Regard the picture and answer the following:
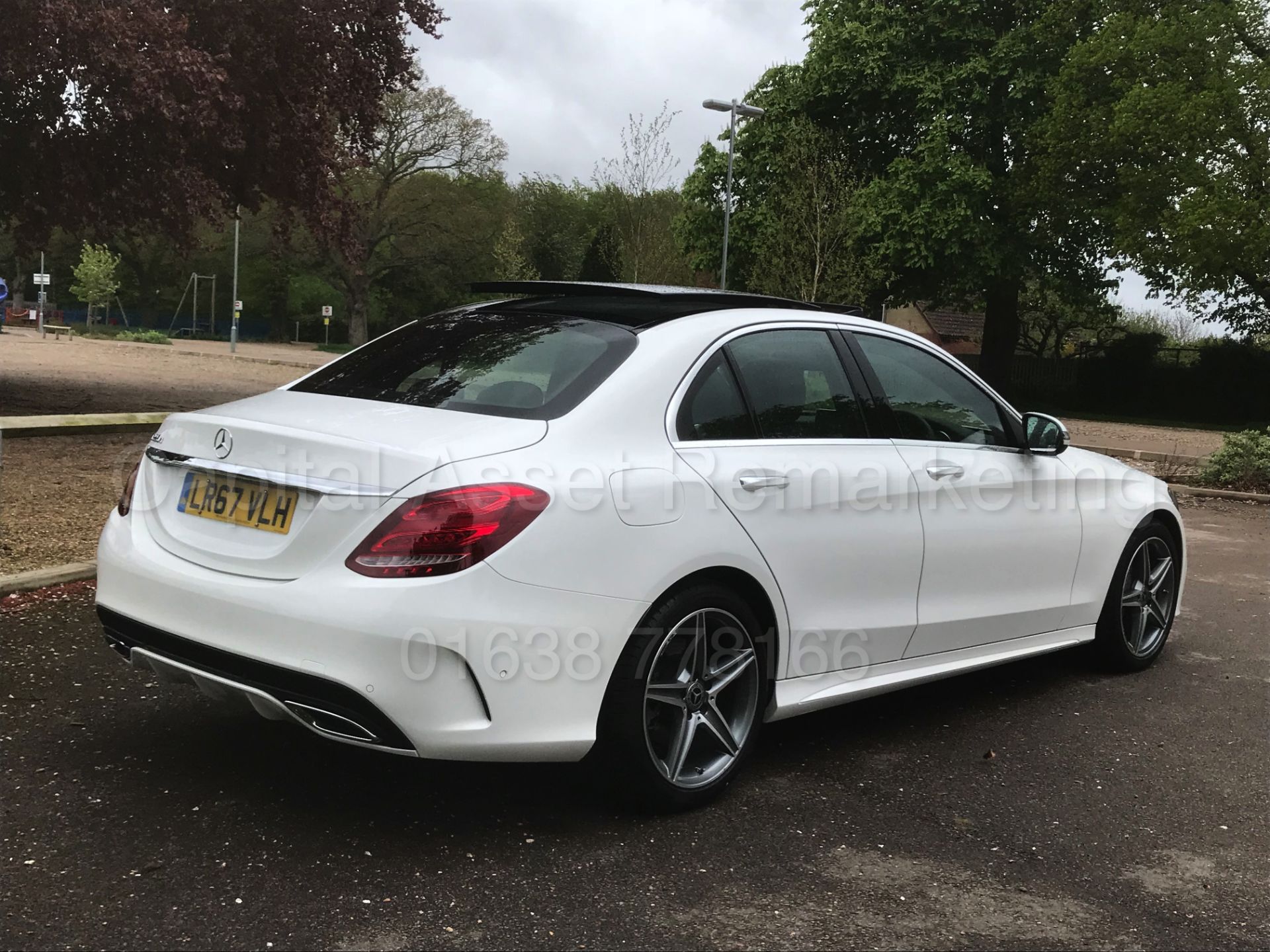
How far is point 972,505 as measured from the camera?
4.59 meters

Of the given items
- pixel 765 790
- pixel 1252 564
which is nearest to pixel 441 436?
pixel 765 790

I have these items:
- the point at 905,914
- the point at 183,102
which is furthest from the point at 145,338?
the point at 905,914

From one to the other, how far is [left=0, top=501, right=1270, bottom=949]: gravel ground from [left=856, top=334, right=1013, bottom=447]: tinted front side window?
1.16m

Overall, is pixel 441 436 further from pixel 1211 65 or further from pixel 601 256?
pixel 601 256

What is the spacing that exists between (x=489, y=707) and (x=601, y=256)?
1464 inches

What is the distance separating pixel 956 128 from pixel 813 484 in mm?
27770

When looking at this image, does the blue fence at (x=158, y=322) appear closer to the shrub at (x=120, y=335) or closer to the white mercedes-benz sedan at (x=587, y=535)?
the shrub at (x=120, y=335)

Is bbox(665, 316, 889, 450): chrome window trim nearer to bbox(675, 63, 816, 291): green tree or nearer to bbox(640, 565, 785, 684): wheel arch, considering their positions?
bbox(640, 565, 785, 684): wheel arch

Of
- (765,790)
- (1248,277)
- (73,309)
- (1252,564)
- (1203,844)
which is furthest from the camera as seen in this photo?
(73,309)

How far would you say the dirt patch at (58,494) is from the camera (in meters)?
6.79

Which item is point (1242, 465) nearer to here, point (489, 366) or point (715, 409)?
point (715, 409)

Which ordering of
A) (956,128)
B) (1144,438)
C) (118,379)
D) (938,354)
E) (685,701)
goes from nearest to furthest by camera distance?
(685,701) → (938,354) → (118,379) → (1144,438) → (956,128)

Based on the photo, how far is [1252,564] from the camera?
913cm

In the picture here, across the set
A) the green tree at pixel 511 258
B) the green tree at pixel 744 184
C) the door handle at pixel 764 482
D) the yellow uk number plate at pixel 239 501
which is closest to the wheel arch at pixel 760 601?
the door handle at pixel 764 482
